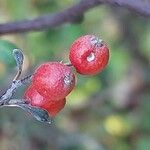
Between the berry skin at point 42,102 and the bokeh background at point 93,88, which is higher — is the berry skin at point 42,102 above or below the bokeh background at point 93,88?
below

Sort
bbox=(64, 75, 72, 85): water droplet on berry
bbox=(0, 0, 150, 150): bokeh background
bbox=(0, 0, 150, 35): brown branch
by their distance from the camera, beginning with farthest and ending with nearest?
bbox=(0, 0, 150, 150): bokeh background → bbox=(0, 0, 150, 35): brown branch → bbox=(64, 75, 72, 85): water droplet on berry

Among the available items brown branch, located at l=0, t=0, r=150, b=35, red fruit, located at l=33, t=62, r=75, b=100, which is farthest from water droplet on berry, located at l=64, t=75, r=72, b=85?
brown branch, located at l=0, t=0, r=150, b=35

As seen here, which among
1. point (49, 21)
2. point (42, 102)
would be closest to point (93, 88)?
point (49, 21)

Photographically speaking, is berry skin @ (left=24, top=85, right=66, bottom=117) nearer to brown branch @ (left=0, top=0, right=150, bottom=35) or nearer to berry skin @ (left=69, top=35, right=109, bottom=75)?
berry skin @ (left=69, top=35, right=109, bottom=75)

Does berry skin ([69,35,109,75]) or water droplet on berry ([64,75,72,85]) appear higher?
berry skin ([69,35,109,75])

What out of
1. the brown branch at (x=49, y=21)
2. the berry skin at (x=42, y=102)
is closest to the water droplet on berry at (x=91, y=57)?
the berry skin at (x=42, y=102)

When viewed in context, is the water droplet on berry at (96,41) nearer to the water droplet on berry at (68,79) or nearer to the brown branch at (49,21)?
the water droplet on berry at (68,79)

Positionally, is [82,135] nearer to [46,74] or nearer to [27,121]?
[27,121]

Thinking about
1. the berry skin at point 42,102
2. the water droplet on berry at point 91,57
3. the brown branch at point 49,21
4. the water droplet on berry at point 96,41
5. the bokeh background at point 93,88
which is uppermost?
the bokeh background at point 93,88
